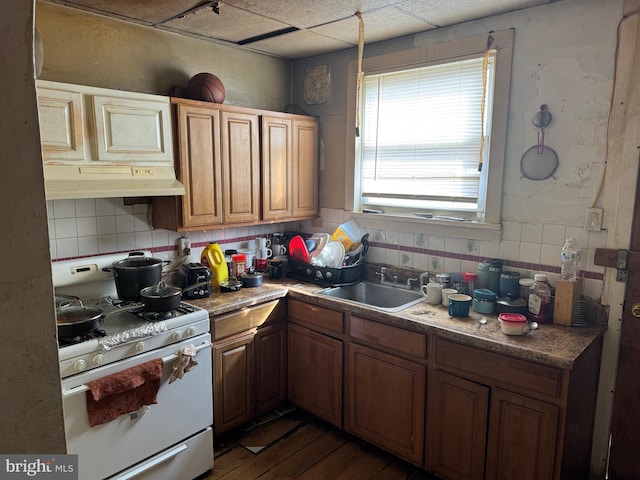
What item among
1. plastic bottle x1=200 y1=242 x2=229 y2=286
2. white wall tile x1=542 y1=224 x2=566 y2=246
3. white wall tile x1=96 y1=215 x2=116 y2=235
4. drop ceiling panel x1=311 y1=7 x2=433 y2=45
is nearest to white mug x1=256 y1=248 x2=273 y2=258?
plastic bottle x1=200 y1=242 x2=229 y2=286

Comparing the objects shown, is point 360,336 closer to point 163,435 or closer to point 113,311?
point 163,435

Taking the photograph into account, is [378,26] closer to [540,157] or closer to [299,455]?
[540,157]

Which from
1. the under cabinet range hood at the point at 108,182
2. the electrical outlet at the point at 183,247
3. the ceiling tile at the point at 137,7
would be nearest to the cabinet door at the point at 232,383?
the electrical outlet at the point at 183,247

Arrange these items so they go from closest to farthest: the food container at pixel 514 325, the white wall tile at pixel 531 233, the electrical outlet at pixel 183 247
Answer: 1. the food container at pixel 514 325
2. the white wall tile at pixel 531 233
3. the electrical outlet at pixel 183 247

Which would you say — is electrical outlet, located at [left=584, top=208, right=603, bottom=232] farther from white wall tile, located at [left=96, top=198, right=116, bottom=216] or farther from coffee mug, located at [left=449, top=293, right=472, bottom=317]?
white wall tile, located at [left=96, top=198, right=116, bottom=216]

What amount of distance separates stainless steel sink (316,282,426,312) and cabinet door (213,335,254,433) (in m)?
0.60

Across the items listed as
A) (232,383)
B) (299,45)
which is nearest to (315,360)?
(232,383)

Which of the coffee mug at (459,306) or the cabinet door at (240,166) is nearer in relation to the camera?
the coffee mug at (459,306)

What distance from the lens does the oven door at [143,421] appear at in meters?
1.92

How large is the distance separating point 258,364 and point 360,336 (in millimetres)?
717

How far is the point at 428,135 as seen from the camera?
285 cm

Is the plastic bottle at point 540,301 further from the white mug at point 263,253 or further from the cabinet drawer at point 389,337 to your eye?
the white mug at point 263,253

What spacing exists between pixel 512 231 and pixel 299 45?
1.87 meters

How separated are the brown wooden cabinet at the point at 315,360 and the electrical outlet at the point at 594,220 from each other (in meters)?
1.39
